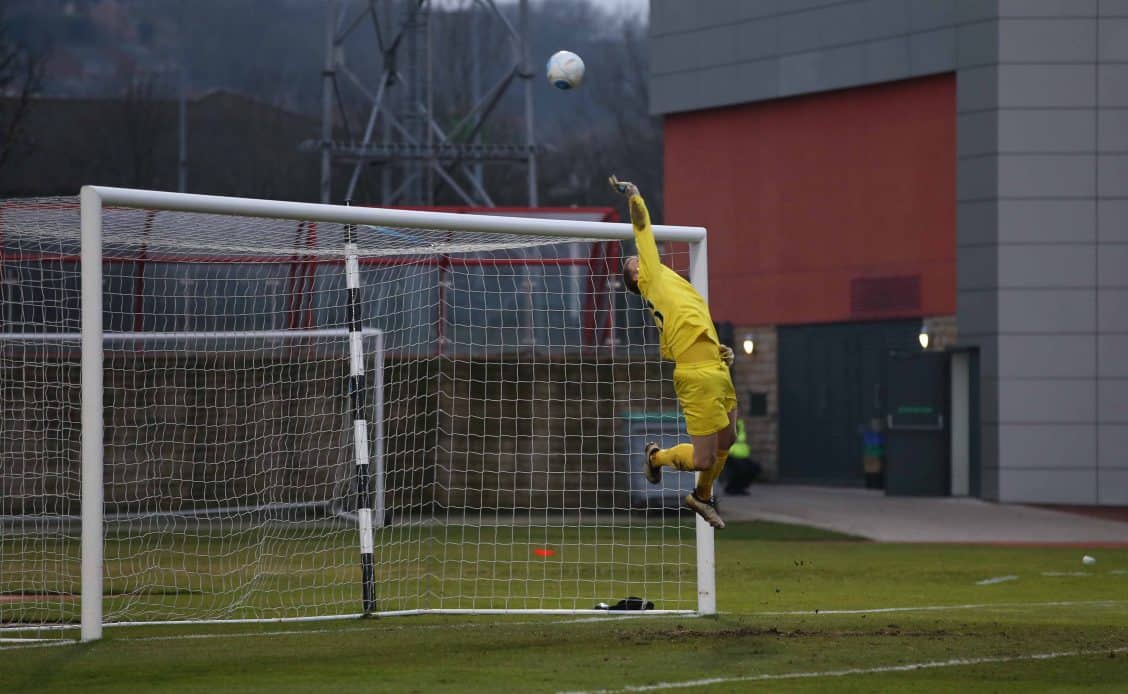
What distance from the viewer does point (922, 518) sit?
25.3 metres

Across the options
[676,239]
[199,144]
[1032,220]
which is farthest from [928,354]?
[199,144]

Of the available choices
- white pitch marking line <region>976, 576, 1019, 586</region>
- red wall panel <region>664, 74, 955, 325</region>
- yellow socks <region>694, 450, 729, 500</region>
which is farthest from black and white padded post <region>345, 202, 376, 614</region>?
red wall panel <region>664, 74, 955, 325</region>

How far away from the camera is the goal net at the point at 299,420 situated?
39.5ft

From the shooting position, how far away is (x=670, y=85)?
3391cm

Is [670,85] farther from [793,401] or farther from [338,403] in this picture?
[338,403]

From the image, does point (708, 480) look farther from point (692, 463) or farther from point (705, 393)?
point (705, 393)

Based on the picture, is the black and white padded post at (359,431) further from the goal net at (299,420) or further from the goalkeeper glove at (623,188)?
the goalkeeper glove at (623,188)

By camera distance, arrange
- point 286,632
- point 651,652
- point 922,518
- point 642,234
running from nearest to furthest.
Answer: point 651,652 → point 642,234 → point 286,632 → point 922,518

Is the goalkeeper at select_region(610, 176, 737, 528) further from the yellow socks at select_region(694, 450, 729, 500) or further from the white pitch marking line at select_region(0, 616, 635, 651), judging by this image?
the white pitch marking line at select_region(0, 616, 635, 651)

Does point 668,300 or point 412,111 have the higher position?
point 412,111

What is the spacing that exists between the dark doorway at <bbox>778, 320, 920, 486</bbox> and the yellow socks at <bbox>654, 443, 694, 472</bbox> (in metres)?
20.5

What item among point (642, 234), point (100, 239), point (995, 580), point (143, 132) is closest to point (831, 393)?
point (995, 580)

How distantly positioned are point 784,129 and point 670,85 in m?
2.96

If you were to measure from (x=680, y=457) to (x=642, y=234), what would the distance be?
160cm
